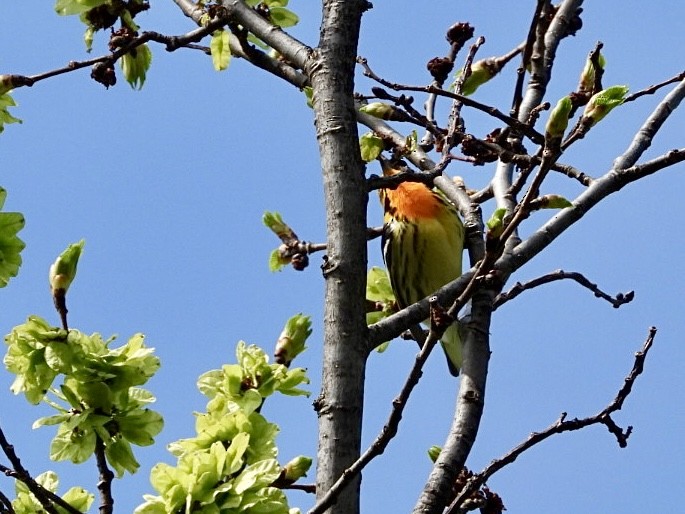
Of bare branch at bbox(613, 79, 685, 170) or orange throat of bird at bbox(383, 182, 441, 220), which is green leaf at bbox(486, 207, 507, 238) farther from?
orange throat of bird at bbox(383, 182, 441, 220)

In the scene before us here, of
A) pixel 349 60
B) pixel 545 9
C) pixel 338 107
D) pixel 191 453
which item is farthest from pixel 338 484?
pixel 545 9

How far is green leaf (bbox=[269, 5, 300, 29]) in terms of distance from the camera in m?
4.11

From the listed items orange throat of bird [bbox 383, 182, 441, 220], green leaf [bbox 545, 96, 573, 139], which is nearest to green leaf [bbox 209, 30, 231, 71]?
green leaf [bbox 545, 96, 573, 139]

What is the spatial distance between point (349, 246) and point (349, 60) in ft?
2.05

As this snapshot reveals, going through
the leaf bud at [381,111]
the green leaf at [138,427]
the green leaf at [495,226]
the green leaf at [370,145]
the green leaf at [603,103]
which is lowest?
the green leaf at [138,427]

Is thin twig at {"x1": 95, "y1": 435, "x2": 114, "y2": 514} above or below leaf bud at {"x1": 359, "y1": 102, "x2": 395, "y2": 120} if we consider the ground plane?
below

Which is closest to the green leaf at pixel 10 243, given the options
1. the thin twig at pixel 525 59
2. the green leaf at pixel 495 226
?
the green leaf at pixel 495 226

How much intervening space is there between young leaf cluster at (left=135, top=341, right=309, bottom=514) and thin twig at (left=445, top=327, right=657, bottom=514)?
1.77 ft

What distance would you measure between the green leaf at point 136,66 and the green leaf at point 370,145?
924mm

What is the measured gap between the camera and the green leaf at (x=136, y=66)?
4055mm

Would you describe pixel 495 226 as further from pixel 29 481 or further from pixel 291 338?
pixel 29 481

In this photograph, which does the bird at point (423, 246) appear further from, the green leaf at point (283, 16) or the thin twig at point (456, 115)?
the green leaf at point (283, 16)

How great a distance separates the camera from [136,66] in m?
4.07

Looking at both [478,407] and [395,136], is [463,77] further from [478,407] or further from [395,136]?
[478,407]
